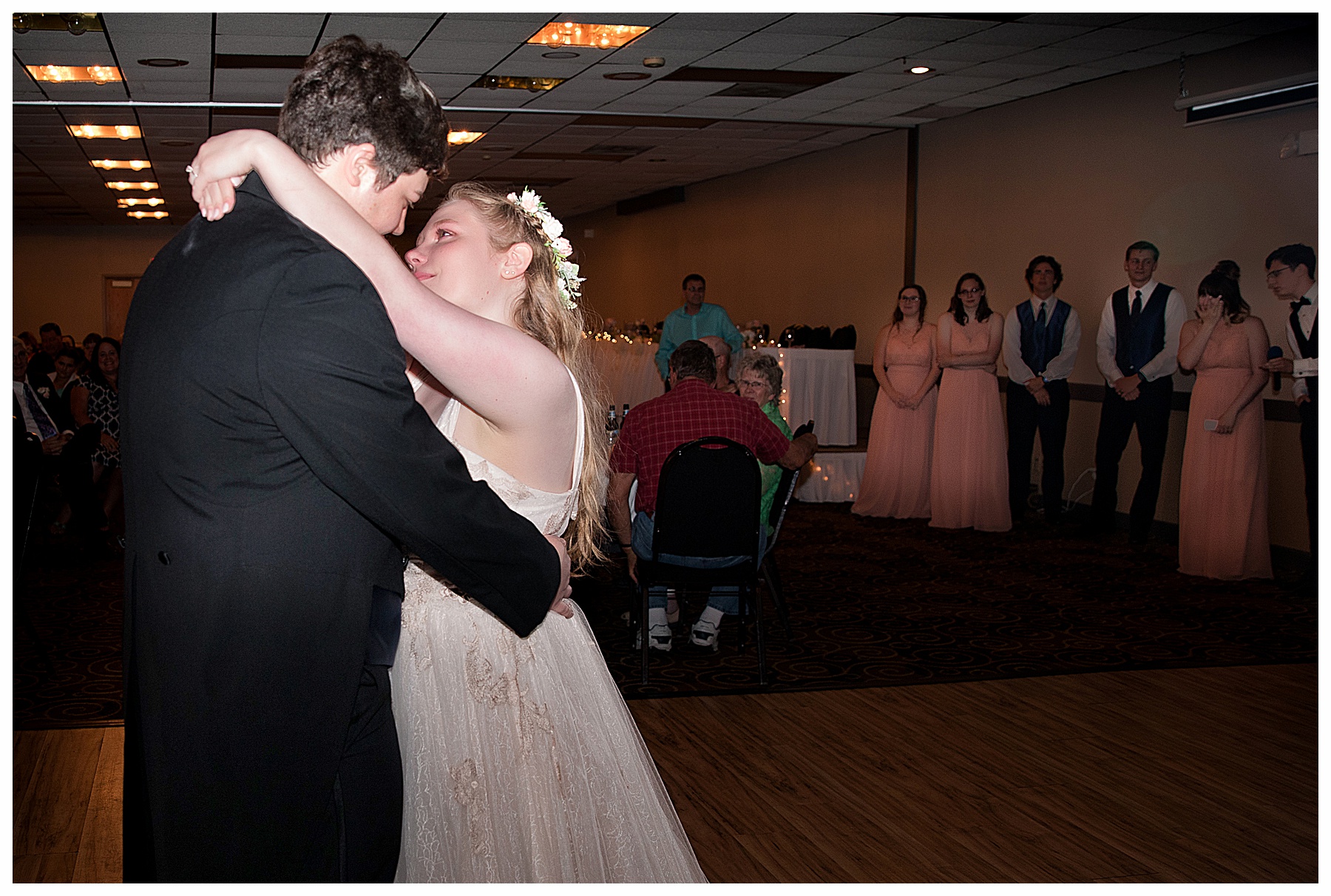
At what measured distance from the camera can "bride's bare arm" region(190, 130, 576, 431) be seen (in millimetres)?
1195

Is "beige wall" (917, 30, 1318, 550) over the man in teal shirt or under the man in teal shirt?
over

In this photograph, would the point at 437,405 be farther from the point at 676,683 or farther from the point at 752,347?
the point at 752,347

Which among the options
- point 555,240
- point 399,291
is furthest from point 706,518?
point 399,291

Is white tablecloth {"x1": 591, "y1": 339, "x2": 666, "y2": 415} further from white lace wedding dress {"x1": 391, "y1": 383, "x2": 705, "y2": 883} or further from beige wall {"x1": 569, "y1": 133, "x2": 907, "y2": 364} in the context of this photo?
white lace wedding dress {"x1": 391, "y1": 383, "x2": 705, "y2": 883}

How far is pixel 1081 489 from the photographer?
26.5ft

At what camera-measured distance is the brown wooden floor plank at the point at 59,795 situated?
2855mm

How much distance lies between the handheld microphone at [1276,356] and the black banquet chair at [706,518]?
3500 mm

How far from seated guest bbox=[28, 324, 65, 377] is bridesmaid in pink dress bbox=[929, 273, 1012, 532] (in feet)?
22.5

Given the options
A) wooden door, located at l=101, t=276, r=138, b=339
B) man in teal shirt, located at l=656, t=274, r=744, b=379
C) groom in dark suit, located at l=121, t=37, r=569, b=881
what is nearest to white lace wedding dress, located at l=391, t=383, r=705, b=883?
groom in dark suit, located at l=121, t=37, r=569, b=881

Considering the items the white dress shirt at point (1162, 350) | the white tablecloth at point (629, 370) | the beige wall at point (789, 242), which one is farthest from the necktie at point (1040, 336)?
the white tablecloth at point (629, 370)

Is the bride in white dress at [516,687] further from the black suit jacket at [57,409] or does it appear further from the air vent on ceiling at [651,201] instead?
the air vent on ceiling at [651,201]

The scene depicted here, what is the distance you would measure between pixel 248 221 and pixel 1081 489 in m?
7.73

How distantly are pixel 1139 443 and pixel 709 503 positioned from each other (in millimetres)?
4300

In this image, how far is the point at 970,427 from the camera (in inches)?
294
